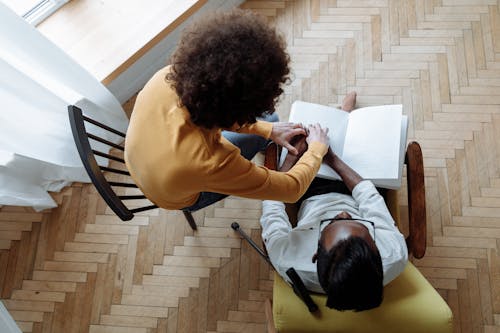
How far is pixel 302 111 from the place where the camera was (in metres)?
1.76

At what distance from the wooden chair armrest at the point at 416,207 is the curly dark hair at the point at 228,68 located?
2.12 ft

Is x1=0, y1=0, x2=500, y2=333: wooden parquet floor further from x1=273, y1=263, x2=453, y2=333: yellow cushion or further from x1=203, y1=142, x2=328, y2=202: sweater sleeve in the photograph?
x1=203, y1=142, x2=328, y2=202: sweater sleeve

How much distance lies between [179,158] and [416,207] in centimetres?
81

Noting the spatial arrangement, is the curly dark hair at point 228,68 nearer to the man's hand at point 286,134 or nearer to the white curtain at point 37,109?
the man's hand at point 286,134

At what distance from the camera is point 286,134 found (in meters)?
1.65

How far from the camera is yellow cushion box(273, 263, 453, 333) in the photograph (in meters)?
1.38

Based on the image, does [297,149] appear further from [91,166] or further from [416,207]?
[91,166]

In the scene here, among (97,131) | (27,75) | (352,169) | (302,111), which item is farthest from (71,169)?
(352,169)

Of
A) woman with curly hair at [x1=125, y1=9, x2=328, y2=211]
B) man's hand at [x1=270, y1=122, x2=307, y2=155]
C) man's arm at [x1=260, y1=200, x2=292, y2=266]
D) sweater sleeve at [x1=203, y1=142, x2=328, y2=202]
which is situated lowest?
man's arm at [x1=260, y1=200, x2=292, y2=266]

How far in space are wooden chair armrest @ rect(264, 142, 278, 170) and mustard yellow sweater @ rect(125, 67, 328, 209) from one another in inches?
8.9

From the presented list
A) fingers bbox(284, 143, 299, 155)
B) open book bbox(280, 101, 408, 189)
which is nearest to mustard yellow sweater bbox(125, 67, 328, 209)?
fingers bbox(284, 143, 299, 155)

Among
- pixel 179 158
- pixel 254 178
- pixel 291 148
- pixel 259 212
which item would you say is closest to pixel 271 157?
pixel 291 148

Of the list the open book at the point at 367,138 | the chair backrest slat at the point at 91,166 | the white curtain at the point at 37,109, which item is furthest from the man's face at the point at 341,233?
the white curtain at the point at 37,109

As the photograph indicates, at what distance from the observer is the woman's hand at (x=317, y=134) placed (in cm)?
160
